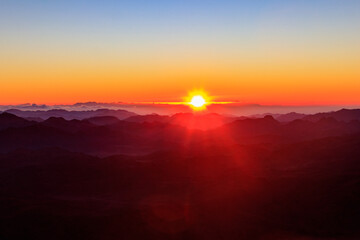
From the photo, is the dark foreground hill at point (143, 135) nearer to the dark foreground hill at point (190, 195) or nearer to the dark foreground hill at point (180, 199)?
the dark foreground hill at point (190, 195)

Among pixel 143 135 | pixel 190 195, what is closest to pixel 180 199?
pixel 190 195

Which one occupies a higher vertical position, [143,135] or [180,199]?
[143,135]

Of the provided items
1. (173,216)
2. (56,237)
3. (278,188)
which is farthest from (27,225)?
(278,188)

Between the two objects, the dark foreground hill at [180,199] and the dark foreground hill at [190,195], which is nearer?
the dark foreground hill at [180,199]

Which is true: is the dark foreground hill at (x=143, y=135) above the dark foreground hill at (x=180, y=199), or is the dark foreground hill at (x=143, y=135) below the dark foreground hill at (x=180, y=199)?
above

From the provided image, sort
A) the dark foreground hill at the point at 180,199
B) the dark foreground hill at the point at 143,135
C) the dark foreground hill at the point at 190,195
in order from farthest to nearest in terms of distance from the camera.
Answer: the dark foreground hill at the point at 143,135
the dark foreground hill at the point at 190,195
the dark foreground hill at the point at 180,199

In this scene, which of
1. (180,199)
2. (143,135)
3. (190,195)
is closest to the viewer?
(180,199)

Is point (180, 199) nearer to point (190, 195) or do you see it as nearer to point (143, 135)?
point (190, 195)

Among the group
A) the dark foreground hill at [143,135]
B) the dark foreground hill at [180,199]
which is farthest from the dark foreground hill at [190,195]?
the dark foreground hill at [143,135]

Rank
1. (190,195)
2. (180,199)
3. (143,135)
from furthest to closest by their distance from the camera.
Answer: (143,135)
(190,195)
(180,199)

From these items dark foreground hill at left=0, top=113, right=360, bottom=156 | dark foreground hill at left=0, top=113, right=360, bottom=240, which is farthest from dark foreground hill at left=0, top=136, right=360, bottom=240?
dark foreground hill at left=0, top=113, right=360, bottom=156

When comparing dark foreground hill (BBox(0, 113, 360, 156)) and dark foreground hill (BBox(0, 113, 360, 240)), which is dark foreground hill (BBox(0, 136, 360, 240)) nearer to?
dark foreground hill (BBox(0, 113, 360, 240))

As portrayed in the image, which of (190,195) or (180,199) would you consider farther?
(190,195)
